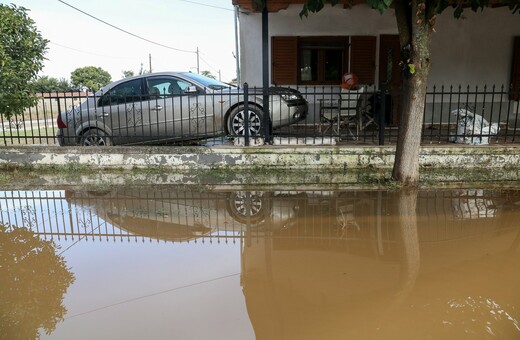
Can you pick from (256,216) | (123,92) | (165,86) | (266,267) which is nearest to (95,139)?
(123,92)

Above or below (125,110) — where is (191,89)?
above

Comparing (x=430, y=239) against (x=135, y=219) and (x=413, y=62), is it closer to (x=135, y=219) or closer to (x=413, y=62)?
(x=413, y=62)

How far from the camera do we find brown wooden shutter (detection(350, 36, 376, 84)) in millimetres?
9898

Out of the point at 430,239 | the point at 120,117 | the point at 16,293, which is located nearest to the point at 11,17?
the point at 120,117

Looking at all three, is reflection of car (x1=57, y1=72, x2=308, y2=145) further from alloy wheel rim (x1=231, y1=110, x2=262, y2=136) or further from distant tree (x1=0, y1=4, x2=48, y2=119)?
distant tree (x1=0, y1=4, x2=48, y2=119)

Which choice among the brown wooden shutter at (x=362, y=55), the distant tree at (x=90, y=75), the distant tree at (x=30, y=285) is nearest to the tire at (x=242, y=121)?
the brown wooden shutter at (x=362, y=55)

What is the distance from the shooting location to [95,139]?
8188 mm

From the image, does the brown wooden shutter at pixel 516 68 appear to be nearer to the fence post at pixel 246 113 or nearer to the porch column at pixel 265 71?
the porch column at pixel 265 71

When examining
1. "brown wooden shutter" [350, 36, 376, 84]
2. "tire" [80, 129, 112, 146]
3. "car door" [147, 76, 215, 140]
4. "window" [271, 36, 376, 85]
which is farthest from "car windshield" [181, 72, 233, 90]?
"brown wooden shutter" [350, 36, 376, 84]

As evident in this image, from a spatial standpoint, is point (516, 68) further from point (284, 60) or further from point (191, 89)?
point (191, 89)

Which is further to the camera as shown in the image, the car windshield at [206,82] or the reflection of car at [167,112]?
the car windshield at [206,82]

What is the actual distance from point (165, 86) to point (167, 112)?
1.67 feet

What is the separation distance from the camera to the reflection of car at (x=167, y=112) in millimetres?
7895

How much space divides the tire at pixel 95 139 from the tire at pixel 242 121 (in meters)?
2.46
